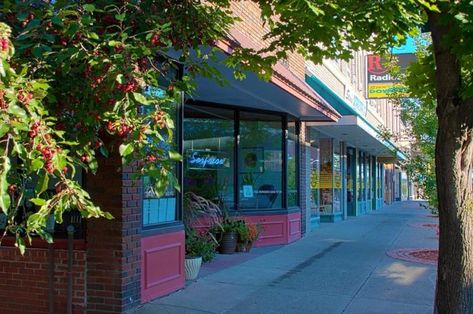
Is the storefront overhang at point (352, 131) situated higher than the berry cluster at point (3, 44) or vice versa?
the storefront overhang at point (352, 131)

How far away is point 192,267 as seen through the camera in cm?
830

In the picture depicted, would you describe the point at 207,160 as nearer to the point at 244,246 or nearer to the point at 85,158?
the point at 244,246

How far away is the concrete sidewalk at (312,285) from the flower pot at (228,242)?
1.76ft

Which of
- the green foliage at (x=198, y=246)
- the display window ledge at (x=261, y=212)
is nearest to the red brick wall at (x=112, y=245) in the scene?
the green foliage at (x=198, y=246)

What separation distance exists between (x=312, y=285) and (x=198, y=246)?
1.91m

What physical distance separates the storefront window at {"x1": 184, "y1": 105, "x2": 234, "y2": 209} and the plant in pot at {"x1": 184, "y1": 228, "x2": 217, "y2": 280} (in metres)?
1.79

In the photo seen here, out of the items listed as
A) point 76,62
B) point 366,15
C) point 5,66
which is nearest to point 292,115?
point 366,15

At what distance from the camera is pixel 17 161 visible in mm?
3291

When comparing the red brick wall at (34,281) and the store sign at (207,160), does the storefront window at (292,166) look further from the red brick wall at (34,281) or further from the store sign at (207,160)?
the red brick wall at (34,281)

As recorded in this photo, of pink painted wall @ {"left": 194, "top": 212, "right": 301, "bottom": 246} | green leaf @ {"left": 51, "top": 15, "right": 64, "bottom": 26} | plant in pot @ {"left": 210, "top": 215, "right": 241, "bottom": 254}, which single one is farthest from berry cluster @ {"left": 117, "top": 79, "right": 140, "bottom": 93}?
pink painted wall @ {"left": 194, "top": 212, "right": 301, "bottom": 246}

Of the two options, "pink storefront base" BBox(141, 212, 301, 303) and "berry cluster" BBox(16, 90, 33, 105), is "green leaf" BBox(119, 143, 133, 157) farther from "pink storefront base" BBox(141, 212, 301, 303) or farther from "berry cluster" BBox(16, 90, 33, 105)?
"pink storefront base" BBox(141, 212, 301, 303)

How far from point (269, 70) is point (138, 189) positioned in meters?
2.11

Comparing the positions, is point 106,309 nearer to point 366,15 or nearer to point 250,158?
point 366,15

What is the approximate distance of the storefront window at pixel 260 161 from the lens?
12.5 m
